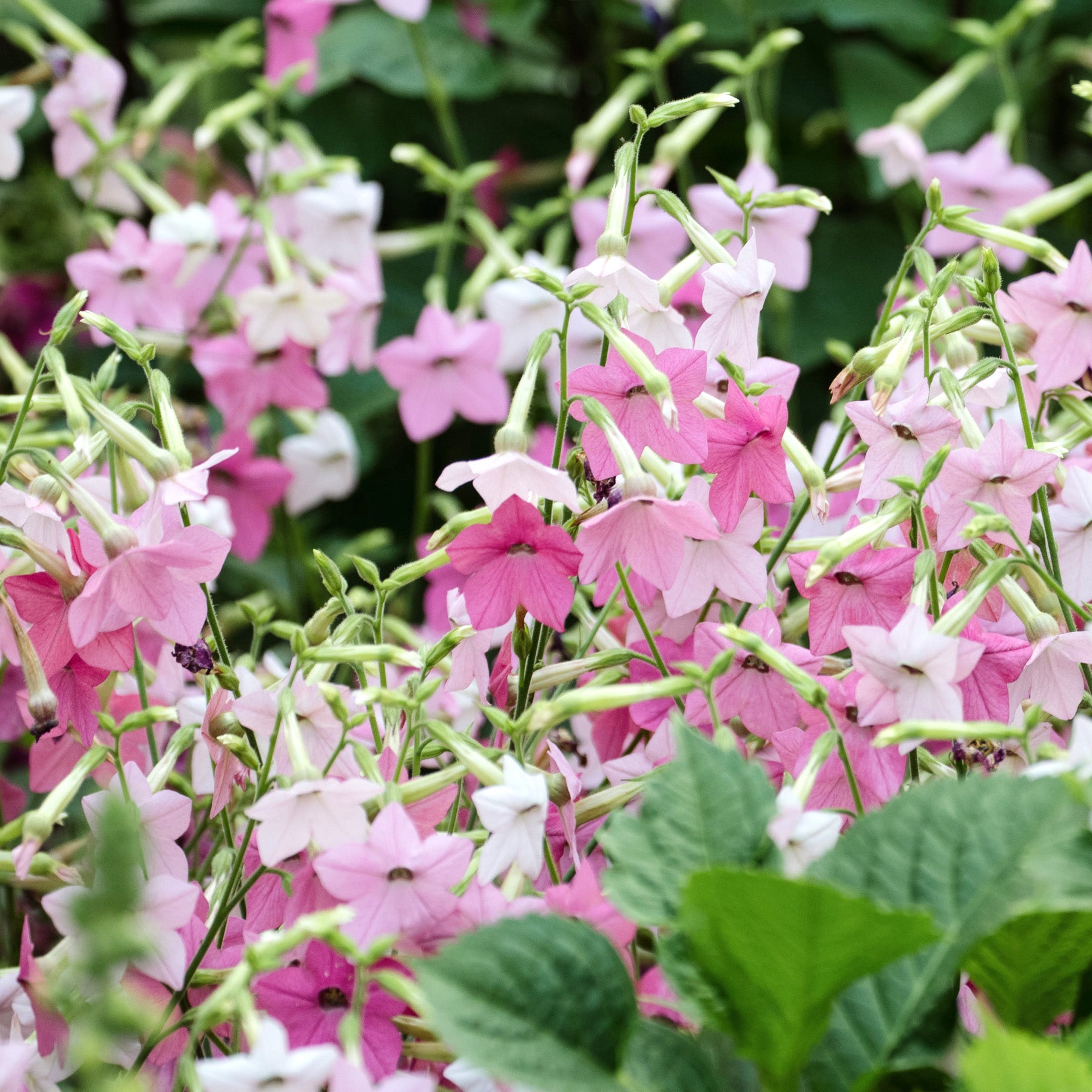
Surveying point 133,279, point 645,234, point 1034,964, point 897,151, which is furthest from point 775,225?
point 1034,964

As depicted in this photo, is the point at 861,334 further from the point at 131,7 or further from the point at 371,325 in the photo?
the point at 131,7

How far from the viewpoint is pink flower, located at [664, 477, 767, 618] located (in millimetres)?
524

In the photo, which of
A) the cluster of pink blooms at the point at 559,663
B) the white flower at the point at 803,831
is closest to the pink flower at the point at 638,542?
the cluster of pink blooms at the point at 559,663

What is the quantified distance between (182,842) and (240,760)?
0.21 m

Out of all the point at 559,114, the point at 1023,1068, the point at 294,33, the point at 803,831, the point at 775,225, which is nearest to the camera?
the point at 1023,1068

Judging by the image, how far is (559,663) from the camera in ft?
1.85

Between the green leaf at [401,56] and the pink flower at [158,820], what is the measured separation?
911mm

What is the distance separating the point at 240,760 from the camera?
0.51 metres

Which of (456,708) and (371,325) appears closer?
(456,708)

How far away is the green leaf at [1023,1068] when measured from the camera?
0.30m

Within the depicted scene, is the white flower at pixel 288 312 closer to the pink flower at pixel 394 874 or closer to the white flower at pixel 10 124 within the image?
the white flower at pixel 10 124

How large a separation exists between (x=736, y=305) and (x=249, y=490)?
532 mm

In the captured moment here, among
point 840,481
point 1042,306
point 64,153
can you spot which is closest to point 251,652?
point 840,481

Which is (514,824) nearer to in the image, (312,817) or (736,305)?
(312,817)
